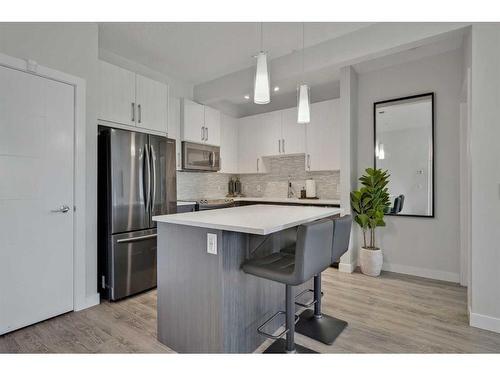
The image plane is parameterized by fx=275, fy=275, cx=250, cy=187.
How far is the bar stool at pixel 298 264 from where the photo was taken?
154 cm

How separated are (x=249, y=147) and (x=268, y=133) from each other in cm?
45

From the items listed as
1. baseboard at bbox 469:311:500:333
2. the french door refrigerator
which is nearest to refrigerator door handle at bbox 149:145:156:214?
the french door refrigerator

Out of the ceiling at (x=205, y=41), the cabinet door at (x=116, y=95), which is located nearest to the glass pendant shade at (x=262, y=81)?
the ceiling at (x=205, y=41)

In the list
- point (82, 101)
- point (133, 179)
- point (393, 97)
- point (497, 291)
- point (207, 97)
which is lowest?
point (497, 291)

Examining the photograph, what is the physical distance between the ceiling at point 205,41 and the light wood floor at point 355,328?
9.13ft

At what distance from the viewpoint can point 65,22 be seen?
243 cm

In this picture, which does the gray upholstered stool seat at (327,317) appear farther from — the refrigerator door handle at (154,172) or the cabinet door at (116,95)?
the cabinet door at (116,95)

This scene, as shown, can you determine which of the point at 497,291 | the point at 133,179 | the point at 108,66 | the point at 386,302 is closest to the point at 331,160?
the point at 386,302

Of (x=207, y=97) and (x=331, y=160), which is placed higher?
(x=207, y=97)

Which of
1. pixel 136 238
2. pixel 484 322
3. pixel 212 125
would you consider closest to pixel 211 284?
pixel 136 238

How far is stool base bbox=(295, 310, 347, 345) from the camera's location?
2000mm

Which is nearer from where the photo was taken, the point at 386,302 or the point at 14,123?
the point at 14,123
